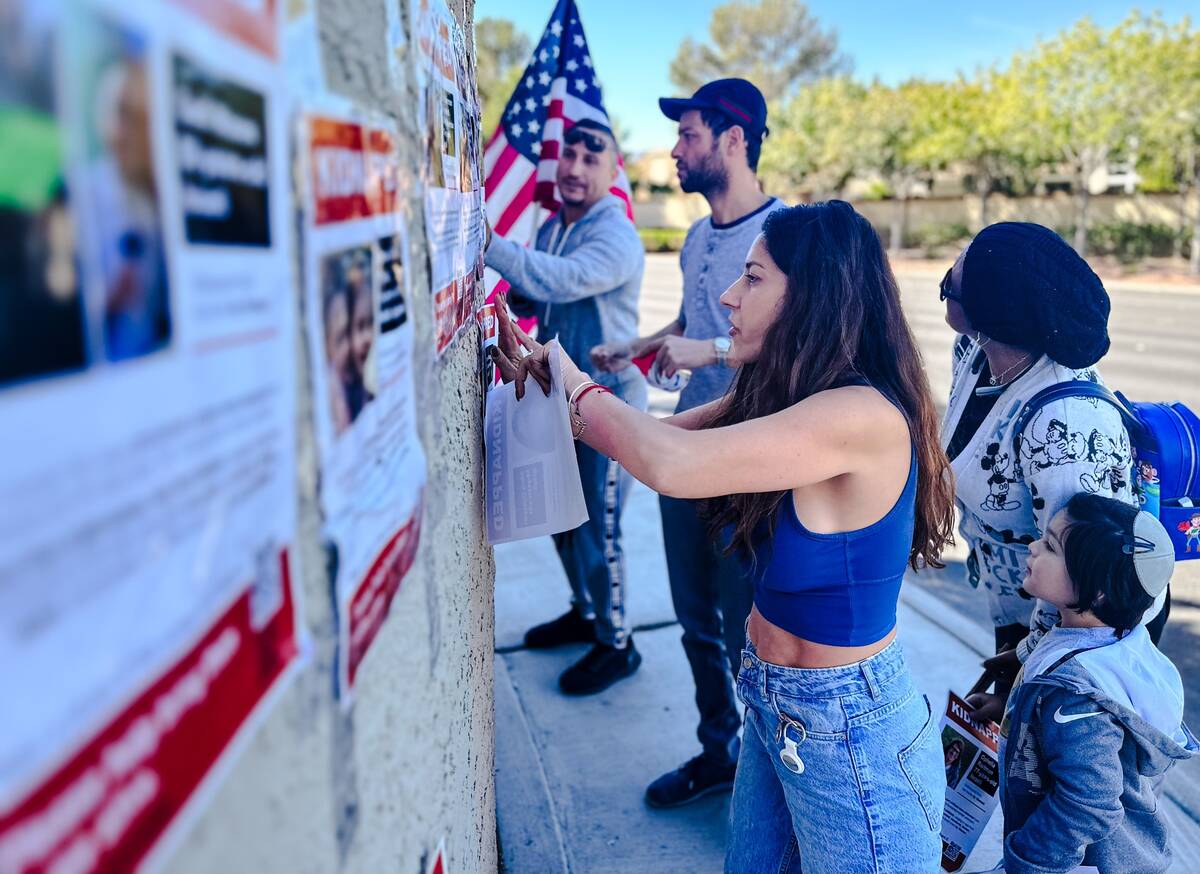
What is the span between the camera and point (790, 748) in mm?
1708

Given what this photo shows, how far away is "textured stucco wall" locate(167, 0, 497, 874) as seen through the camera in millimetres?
621

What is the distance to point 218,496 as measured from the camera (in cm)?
53

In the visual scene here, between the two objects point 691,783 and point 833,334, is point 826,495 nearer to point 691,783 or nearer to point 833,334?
point 833,334

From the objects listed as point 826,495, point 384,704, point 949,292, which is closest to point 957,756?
point 826,495

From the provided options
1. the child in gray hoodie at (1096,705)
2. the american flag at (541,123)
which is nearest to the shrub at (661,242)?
the american flag at (541,123)

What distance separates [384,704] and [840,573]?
1018 mm

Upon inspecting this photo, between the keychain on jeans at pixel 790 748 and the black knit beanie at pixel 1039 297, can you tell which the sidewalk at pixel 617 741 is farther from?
the black knit beanie at pixel 1039 297

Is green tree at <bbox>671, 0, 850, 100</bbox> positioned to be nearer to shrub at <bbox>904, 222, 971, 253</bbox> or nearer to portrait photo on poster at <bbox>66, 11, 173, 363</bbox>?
shrub at <bbox>904, 222, 971, 253</bbox>

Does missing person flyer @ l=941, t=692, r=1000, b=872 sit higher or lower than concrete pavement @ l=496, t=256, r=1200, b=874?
higher

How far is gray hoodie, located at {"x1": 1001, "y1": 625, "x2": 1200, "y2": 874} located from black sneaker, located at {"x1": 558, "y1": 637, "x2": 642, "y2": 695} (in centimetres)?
162

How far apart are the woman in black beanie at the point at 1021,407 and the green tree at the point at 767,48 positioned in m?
49.3

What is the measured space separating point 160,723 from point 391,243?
0.52 m

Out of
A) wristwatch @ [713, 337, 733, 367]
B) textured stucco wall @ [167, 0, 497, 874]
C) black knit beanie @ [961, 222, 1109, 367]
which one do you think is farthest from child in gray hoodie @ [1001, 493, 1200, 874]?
textured stucco wall @ [167, 0, 497, 874]

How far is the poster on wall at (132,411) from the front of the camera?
39cm
